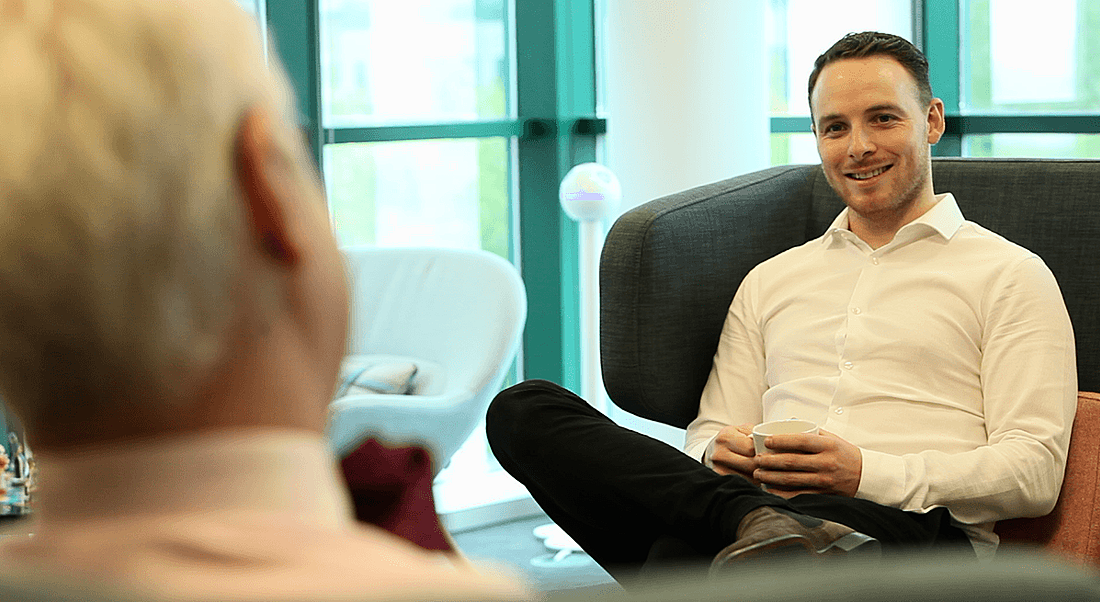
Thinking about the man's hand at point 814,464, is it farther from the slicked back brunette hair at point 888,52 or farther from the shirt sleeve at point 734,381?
the slicked back brunette hair at point 888,52

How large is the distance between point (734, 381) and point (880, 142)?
0.54m

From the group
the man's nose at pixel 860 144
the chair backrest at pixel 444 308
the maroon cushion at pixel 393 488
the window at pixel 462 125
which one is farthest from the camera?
the window at pixel 462 125

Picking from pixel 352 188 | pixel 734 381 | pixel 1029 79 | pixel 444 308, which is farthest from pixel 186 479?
pixel 1029 79

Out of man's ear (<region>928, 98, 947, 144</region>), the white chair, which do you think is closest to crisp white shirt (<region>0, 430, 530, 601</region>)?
man's ear (<region>928, 98, 947, 144</region>)

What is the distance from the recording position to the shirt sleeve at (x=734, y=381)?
8.00ft

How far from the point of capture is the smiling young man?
198cm

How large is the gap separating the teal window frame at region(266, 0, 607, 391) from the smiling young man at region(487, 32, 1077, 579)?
7.07 ft

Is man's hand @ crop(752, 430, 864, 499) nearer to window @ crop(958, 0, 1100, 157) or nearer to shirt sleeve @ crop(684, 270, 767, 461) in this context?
shirt sleeve @ crop(684, 270, 767, 461)

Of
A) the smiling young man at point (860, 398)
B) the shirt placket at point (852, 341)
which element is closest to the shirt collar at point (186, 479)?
the smiling young man at point (860, 398)

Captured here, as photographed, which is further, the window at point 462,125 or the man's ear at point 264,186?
the window at point 462,125

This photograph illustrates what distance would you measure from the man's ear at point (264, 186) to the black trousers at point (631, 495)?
152 cm

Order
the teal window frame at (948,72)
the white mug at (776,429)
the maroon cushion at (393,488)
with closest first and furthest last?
the maroon cushion at (393,488), the white mug at (776,429), the teal window frame at (948,72)

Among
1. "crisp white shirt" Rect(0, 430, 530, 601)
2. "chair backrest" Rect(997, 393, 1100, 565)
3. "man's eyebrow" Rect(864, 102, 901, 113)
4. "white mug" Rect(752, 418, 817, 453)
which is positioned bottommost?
"chair backrest" Rect(997, 393, 1100, 565)

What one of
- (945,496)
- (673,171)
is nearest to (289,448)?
(945,496)
